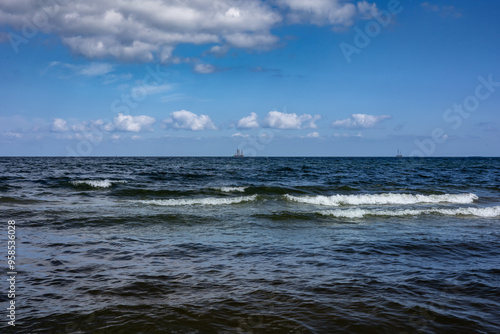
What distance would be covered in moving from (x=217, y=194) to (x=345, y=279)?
17.2 meters

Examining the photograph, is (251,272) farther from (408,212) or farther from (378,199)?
(378,199)

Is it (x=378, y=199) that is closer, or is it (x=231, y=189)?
(x=378, y=199)

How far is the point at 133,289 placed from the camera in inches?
248

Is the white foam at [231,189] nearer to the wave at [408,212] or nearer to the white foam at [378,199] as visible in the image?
the white foam at [378,199]

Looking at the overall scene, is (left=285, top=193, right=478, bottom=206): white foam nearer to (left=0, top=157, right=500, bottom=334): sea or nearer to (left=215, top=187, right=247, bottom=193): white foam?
(left=215, top=187, right=247, bottom=193): white foam

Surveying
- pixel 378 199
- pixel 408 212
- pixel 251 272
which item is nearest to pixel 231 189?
pixel 378 199

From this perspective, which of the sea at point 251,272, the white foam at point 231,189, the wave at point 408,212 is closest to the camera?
the sea at point 251,272

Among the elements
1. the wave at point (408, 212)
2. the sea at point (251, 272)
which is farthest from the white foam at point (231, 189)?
the wave at point (408, 212)

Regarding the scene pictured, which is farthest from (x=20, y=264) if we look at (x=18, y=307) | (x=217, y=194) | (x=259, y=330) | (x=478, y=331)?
(x=217, y=194)

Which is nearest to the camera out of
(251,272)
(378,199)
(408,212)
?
(251,272)

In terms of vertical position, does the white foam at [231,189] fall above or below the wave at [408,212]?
above

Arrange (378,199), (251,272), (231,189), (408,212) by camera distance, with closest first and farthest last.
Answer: (251,272)
(408,212)
(378,199)
(231,189)

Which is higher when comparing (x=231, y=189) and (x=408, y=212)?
(x=231, y=189)

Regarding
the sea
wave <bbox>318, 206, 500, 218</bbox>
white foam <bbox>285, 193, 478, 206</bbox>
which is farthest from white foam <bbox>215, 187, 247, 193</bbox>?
wave <bbox>318, 206, 500, 218</bbox>
